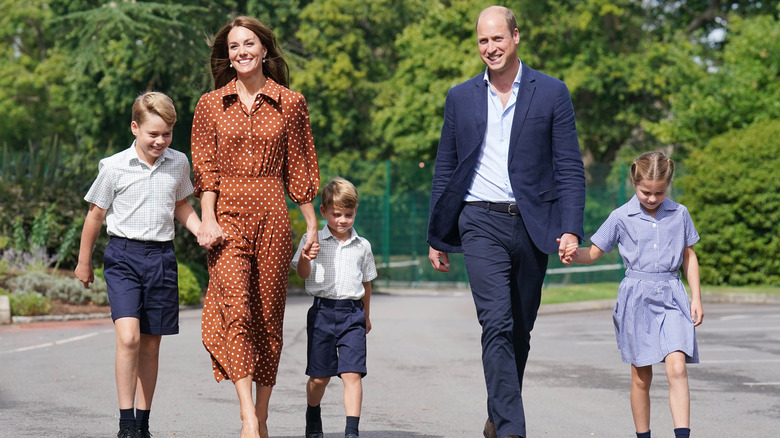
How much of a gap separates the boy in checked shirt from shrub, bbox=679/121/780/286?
17.0 meters

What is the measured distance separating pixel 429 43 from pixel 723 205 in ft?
52.0

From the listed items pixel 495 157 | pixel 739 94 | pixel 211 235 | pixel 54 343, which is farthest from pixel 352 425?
pixel 739 94

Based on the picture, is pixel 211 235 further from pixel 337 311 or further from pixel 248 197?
pixel 337 311

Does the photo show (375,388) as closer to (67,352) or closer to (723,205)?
(67,352)

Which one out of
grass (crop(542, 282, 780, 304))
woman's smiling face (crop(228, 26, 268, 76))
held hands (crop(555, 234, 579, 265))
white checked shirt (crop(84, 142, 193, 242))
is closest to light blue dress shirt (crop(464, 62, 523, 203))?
held hands (crop(555, 234, 579, 265))

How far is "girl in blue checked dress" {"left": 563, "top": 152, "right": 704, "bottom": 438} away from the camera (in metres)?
5.69

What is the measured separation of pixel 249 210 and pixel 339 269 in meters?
0.69

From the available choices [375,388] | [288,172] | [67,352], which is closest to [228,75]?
[288,172]

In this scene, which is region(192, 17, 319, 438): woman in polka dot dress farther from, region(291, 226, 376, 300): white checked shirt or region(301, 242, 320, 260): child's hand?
region(291, 226, 376, 300): white checked shirt

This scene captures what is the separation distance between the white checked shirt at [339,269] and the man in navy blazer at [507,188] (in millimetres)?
487

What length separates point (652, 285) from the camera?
576 cm

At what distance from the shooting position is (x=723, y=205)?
72.8 feet

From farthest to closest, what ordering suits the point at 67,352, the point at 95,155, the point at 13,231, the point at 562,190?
the point at 95,155 < the point at 13,231 < the point at 67,352 < the point at 562,190

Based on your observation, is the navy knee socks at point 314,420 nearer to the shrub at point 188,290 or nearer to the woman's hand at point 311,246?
the woman's hand at point 311,246
